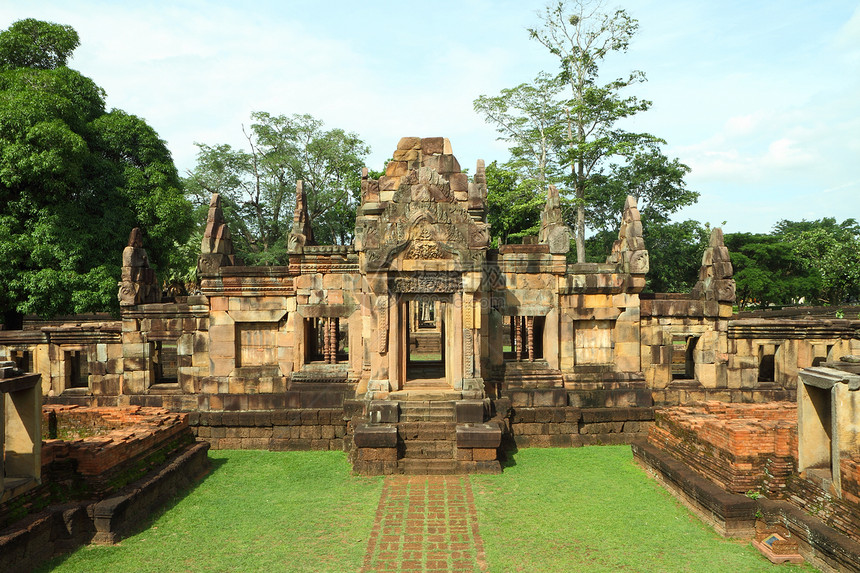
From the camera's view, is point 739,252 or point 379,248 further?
point 739,252

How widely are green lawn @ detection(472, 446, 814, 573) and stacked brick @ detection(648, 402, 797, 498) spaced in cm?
79

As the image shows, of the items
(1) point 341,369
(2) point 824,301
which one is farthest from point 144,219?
(2) point 824,301

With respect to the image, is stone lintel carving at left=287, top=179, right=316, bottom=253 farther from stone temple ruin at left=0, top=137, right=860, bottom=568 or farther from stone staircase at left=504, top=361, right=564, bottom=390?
stone staircase at left=504, top=361, right=564, bottom=390

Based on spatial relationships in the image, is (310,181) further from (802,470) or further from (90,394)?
(802,470)

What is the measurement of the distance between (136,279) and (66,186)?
7296 mm

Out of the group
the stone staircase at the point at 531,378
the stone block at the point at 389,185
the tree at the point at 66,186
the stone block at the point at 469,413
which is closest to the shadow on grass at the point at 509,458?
the stone block at the point at 469,413

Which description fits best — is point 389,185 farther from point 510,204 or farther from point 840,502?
point 510,204

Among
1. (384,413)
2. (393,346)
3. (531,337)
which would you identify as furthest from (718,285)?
(384,413)

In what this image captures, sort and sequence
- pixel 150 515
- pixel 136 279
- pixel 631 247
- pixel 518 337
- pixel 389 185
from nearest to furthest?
1. pixel 150 515
2. pixel 389 185
3. pixel 631 247
4. pixel 136 279
5. pixel 518 337

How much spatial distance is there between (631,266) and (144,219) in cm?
1764

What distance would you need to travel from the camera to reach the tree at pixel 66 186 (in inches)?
671

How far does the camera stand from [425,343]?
26469mm

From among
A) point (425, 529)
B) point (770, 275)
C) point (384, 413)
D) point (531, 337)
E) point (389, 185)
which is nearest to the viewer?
point (425, 529)

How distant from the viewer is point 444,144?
12977mm
